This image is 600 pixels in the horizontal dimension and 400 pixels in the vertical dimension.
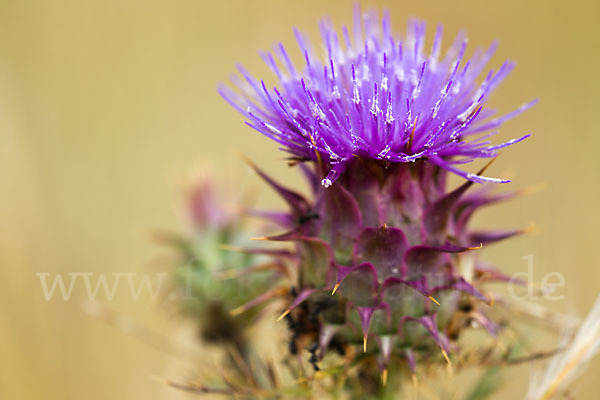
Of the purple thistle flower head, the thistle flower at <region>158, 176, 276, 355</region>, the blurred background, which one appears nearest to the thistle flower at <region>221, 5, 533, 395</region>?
the purple thistle flower head

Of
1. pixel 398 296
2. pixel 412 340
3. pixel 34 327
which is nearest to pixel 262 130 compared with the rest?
pixel 398 296

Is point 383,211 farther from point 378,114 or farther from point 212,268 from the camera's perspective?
point 212,268

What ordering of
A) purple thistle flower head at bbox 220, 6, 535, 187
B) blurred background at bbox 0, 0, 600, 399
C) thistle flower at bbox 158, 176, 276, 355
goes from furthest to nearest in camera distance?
blurred background at bbox 0, 0, 600, 399
thistle flower at bbox 158, 176, 276, 355
purple thistle flower head at bbox 220, 6, 535, 187

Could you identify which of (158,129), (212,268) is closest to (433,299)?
(212,268)

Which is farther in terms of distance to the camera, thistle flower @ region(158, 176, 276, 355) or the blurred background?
the blurred background

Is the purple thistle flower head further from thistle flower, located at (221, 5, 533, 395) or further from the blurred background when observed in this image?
the blurred background

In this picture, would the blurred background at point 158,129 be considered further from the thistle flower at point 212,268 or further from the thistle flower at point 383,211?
the thistle flower at point 383,211

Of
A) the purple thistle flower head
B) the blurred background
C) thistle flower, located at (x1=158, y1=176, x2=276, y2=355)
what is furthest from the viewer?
the blurred background
